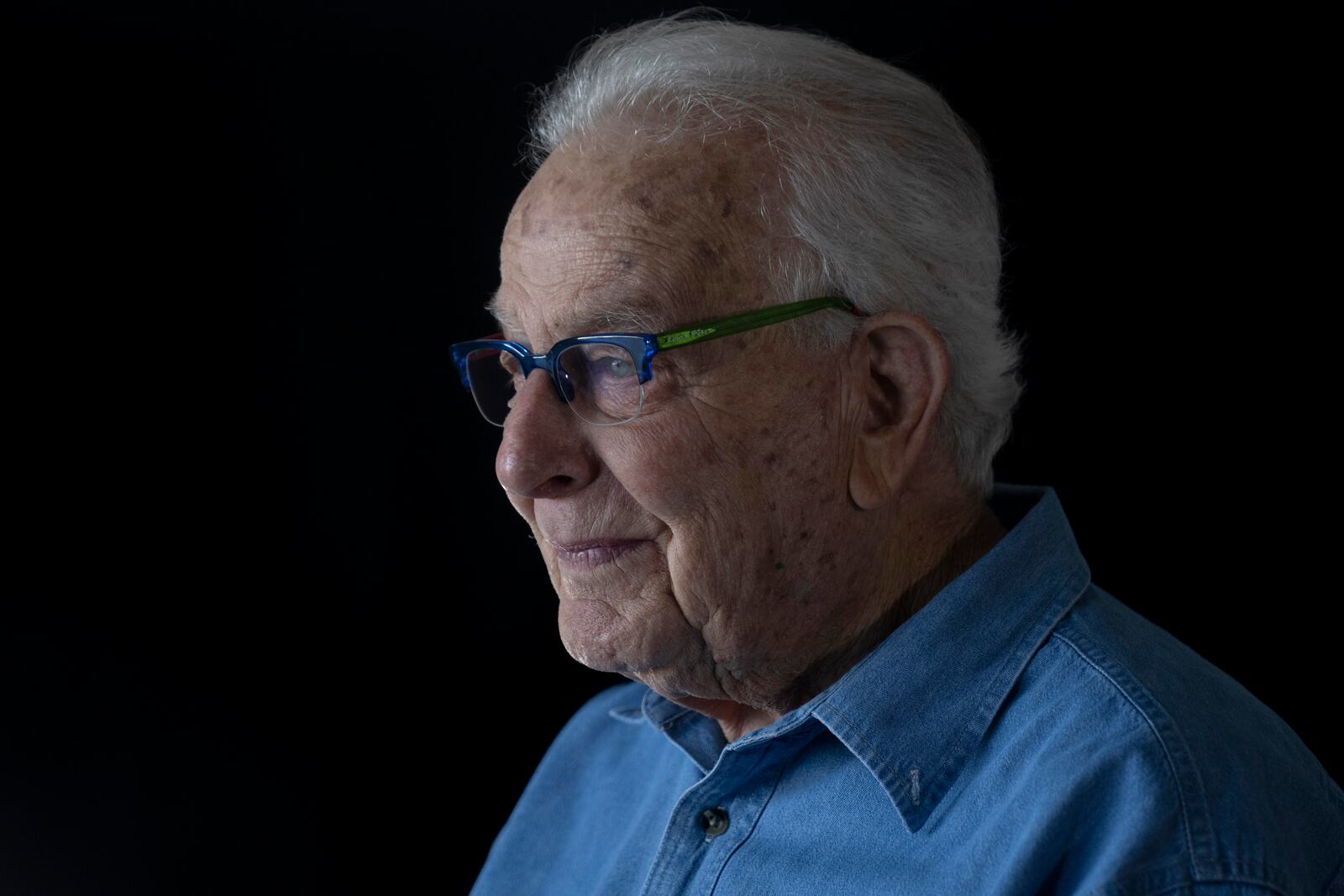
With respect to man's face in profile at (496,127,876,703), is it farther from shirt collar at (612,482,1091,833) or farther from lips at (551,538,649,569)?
shirt collar at (612,482,1091,833)

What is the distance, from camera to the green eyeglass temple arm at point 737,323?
1.54 meters

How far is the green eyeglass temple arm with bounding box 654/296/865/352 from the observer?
5.06ft

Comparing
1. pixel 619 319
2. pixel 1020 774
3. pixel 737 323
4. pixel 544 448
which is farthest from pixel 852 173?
pixel 1020 774

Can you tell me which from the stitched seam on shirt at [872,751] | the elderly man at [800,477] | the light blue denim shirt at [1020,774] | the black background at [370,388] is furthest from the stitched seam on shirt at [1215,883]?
the black background at [370,388]

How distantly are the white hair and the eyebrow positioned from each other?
17 centimetres

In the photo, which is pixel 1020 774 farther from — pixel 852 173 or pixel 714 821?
pixel 852 173

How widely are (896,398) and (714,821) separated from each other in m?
0.65

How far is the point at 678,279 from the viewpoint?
155 cm

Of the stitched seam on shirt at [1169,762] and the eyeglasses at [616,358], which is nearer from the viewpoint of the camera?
the stitched seam on shirt at [1169,762]

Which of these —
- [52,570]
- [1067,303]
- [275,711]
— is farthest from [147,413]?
[1067,303]

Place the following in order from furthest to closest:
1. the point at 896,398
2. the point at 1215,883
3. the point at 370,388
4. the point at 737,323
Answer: the point at 370,388 → the point at 896,398 → the point at 737,323 → the point at 1215,883

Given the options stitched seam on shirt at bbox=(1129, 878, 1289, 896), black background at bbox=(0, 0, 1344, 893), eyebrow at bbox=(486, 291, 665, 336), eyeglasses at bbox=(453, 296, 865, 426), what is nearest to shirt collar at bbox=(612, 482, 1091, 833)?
stitched seam on shirt at bbox=(1129, 878, 1289, 896)

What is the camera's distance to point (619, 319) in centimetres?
157

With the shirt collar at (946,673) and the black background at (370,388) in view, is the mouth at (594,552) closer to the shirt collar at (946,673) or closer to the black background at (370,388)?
the shirt collar at (946,673)
